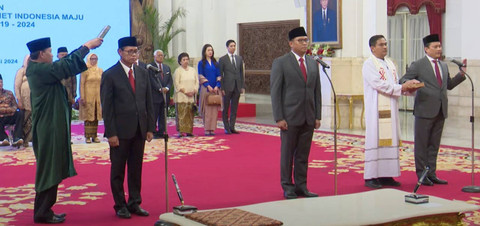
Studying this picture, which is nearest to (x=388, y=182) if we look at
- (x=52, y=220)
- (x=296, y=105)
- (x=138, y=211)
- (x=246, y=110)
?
(x=296, y=105)

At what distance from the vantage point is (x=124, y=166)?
6527 mm

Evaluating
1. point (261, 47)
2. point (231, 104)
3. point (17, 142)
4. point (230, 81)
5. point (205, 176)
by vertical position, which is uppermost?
point (261, 47)

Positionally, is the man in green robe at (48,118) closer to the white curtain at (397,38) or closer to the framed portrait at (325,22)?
the framed portrait at (325,22)

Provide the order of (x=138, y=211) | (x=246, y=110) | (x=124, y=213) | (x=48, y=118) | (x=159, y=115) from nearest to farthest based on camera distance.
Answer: (x=48, y=118) < (x=124, y=213) < (x=138, y=211) < (x=159, y=115) < (x=246, y=110)

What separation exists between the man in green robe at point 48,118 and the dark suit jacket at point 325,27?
8.48 meters

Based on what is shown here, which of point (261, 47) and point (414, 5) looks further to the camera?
point (261, 47)

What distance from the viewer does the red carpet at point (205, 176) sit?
6934 millimetres

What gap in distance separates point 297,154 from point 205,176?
1.64 m

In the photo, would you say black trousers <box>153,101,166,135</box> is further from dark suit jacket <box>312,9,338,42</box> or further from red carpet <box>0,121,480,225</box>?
dark suit jacket <box>312,9,338,42</box>

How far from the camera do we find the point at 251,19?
62.3 ft

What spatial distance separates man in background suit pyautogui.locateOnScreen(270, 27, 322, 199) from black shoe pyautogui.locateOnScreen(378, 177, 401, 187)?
988 mm

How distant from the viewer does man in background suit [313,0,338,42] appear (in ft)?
46.4

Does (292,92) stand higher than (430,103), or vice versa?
(292,92)

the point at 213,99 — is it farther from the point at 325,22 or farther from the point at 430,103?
the point at 430,103
